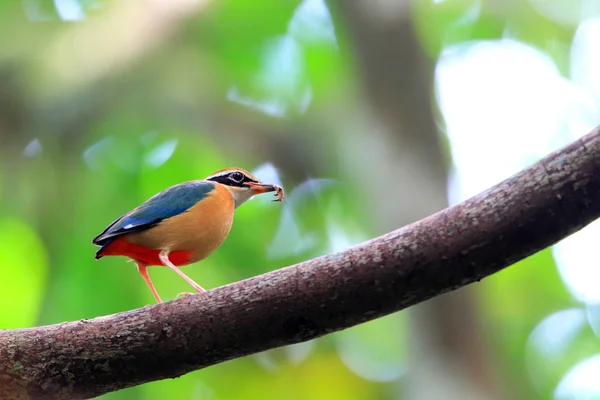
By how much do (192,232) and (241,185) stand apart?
32.1 inches

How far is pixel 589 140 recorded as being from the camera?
9.67 ft

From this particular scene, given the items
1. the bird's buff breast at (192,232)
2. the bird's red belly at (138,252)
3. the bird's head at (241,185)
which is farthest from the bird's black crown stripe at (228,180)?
the bird's red belly at (138,252)

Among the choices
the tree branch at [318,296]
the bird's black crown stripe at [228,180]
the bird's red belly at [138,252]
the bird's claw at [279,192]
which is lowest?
the tree branch at [318,296]

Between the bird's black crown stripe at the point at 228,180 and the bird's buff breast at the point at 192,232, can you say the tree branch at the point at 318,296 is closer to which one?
the bird's buff breast at the point at 192,232

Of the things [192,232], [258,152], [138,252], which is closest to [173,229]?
[192,232]

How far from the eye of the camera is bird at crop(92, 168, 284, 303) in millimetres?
4414

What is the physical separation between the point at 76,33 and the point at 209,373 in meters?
5.19

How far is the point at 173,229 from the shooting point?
4414 millimetres

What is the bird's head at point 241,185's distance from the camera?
5.08 m

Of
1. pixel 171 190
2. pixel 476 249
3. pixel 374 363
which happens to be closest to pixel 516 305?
pixel 374 363

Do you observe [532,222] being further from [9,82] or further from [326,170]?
[9,82]

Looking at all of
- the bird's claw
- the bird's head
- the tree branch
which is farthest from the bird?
the tree branch

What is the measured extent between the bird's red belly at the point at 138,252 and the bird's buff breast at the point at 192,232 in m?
0.04

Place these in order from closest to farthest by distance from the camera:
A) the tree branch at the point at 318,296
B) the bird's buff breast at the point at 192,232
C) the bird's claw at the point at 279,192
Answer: the tree branch at the point at 318,296 → the bird's buff breast at the point at 192,232 → the bird's claw at the point at 279,192
